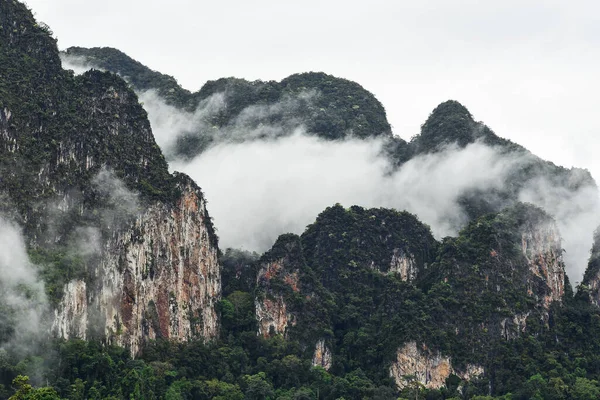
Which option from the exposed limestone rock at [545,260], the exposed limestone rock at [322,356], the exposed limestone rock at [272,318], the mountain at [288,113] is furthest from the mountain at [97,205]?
the mountain at [288,113]

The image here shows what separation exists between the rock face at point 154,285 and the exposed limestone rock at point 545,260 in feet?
83.9

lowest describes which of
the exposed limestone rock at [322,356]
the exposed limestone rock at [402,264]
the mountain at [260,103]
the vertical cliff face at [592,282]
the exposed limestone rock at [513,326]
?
the exposed limestone rock at [322,356]

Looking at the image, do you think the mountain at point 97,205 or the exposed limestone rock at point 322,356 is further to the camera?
the exposed limestone rock at point 322,356

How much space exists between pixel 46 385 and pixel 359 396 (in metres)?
23.1

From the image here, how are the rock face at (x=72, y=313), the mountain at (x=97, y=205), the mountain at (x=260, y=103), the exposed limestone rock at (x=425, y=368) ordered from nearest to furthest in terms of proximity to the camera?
the rock face at (x=72, y=313) → the mountain at (x=97, y=205) → the exposed limestone rock at (x=425, y=368) → the mountain at (x=260, y=103)

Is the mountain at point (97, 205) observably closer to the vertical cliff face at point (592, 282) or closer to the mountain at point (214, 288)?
the mountain at point (214, 288)

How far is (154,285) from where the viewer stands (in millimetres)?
71000

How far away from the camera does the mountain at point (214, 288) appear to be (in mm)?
63750

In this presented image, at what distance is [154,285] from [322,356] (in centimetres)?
1461

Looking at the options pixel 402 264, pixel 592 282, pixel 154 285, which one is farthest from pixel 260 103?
pixel 154 285

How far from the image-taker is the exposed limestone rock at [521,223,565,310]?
8044 cm

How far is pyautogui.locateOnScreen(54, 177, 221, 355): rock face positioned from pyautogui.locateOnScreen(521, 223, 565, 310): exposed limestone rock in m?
25.6

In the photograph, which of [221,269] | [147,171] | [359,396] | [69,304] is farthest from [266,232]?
[69,304]

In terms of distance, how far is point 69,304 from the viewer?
6322 cm
